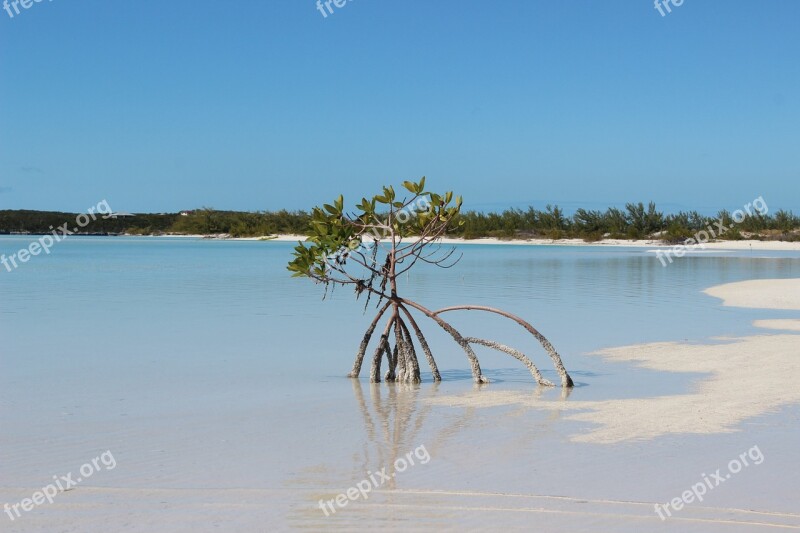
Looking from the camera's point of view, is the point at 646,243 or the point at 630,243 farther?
the point at 630,243

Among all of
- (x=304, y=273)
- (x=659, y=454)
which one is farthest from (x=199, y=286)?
(x=659, y=454)

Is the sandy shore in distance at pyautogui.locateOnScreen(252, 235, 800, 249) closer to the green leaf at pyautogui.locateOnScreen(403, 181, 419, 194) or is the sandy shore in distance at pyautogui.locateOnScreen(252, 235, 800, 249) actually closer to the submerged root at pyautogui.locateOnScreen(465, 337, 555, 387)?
the submerged root at pyautogui.locateOnScreen(465, 337, 555, 387)

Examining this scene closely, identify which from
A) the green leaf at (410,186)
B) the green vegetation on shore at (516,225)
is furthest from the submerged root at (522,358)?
the green vegetation on shore at (516,225)

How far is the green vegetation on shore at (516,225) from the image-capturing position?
209 ft

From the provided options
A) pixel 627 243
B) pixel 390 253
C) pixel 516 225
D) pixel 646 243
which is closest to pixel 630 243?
pixel 627 243

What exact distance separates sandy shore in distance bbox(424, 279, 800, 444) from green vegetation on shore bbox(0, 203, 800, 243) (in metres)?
23.3

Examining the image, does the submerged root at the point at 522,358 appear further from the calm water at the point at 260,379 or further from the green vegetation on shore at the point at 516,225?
the green vegetation on shore at the point at 516,225

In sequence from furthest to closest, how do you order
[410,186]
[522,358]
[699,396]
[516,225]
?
[516,225] → [522,358] → [410,186] → [699,396]

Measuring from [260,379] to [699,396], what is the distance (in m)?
4.25

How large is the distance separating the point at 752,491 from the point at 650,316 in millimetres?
10914

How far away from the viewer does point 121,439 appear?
6477mm

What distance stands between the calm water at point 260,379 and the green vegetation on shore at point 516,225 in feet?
57.2

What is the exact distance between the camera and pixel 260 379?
932cm

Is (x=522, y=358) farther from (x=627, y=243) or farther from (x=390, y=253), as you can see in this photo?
(x=627, y=243)
